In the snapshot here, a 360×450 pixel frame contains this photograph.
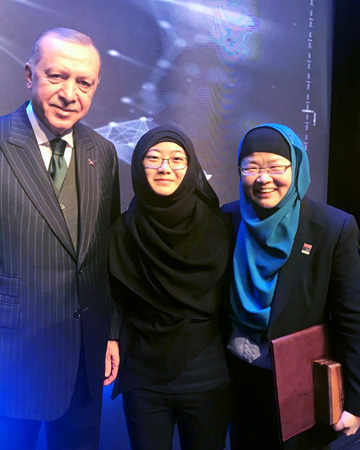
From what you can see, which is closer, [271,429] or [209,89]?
[271,429]

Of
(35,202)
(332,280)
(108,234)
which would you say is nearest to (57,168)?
(35,202)

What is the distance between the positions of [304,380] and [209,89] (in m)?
1.66

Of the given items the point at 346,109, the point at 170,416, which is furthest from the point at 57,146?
the point at 346,109

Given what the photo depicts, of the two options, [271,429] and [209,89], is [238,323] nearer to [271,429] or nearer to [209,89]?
[271,429]

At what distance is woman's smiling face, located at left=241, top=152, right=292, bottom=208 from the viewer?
1423mm

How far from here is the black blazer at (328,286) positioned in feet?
4.66

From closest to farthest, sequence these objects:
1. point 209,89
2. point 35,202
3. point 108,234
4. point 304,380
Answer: point 35,202, point 304,380, point 108,234, point 209,89

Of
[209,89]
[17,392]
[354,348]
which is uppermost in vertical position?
[209,89]

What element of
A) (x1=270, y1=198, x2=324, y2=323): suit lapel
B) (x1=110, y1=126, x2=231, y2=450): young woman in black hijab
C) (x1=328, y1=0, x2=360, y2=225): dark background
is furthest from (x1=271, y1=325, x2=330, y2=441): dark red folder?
(x1=328, y1=0, x2=360, y2=225): dark background

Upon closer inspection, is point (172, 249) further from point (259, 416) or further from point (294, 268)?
point (259, 416)

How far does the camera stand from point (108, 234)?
1.55 metres

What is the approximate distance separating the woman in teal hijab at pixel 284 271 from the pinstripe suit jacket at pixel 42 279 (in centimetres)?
52

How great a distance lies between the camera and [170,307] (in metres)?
1.46

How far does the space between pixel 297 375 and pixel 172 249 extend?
0.60 metres
